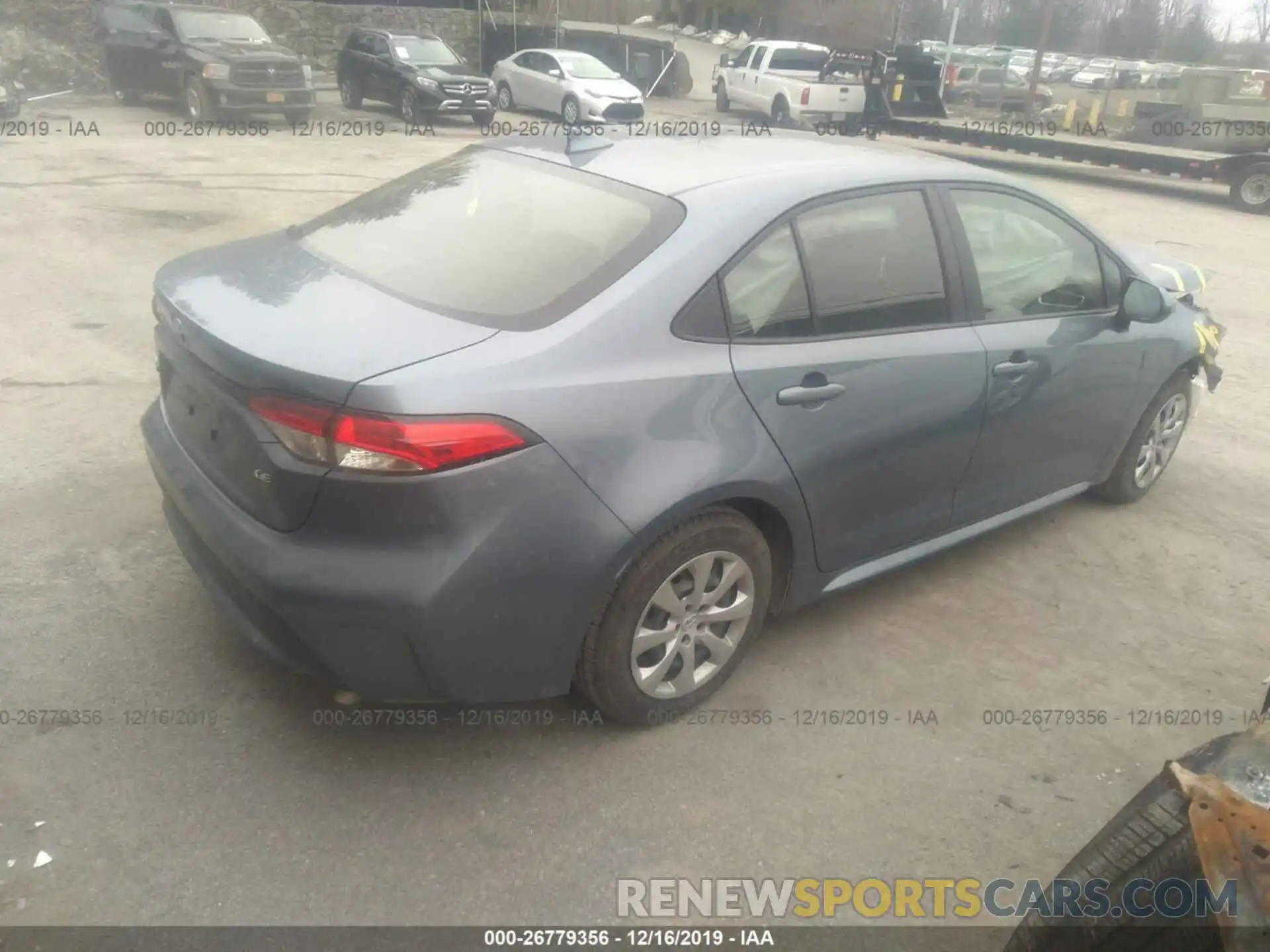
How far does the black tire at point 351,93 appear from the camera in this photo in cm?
2025

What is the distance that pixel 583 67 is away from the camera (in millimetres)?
20984

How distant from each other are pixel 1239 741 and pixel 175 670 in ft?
9.59

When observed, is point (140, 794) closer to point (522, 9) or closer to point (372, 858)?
point (372, 858)

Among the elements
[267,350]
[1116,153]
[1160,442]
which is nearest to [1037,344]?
Result: [1160,442]

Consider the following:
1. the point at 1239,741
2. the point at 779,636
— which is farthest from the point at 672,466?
the point at 1239,741

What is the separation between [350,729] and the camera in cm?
307

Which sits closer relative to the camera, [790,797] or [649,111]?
[790,797]

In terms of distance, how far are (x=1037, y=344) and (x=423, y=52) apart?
724 inches

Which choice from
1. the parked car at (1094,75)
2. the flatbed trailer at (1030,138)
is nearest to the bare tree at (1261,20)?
the parked car at (1094,75)

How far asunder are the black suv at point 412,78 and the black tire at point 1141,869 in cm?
1852

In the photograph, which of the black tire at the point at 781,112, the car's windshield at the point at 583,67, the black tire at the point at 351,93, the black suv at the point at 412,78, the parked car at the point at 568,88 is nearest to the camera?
the black suv at the point at 412,78

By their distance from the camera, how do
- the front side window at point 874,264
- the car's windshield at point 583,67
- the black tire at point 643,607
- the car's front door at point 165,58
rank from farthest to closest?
the car's windshield at point 583,67
the car's front door at point 165,58
the front side window at point 874,264
the black tire at point 643,607

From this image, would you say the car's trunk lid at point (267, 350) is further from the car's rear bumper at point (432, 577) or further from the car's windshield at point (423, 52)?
the car's windshield at point (423, 52)

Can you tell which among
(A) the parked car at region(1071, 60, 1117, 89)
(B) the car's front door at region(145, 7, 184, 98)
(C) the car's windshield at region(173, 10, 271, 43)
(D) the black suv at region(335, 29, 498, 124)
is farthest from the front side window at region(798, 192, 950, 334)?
(A) the parked car at region(1071, 60, 1117, 89)
